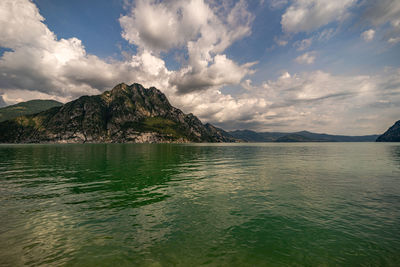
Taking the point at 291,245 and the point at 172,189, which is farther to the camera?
the point at 172,189

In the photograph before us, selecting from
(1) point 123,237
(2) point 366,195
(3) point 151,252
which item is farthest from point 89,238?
(2) point 366,195

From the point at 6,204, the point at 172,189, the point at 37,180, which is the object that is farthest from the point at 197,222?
the point at 37,180

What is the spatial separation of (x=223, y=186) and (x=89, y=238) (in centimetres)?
1940

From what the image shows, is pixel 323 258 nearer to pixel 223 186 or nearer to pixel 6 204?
pixel 223 186

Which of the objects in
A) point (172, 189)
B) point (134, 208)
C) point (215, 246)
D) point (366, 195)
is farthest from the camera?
point (172, 189)

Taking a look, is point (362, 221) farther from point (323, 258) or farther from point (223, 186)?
point (223, 186)

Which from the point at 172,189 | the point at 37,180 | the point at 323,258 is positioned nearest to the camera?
the point at 323,258

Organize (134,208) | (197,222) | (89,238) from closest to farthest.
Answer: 1. (89,238)
2. (197,222)
3. (134,208)

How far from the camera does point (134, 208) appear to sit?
63.0ft

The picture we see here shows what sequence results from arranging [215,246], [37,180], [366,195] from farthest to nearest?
[37,180], [366,195], [215,246]

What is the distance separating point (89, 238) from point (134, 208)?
6.19 meters

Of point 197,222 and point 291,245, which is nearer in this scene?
point 291,245

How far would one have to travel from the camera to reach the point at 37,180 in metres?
32.1

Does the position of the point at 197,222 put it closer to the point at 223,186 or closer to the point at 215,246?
the point at 215,246
